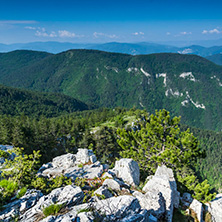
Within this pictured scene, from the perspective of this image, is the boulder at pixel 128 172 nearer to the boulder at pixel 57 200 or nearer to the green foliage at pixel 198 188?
the green foliage at pixel 198 188

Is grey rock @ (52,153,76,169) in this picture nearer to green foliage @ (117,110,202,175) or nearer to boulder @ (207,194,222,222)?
green foliage @ (117,110,202,175)

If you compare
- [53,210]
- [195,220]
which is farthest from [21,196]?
[195,220]

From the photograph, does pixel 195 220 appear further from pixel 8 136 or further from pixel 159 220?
pixel 8 136

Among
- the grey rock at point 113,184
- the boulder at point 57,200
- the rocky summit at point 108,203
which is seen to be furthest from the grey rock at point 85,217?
the grey rock at point 113,184

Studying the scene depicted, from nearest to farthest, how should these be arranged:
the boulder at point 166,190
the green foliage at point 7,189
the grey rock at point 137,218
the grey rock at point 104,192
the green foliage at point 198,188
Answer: the grey rock at point 137,218 < the green foliage at point 7,189 < the grey rock at point 104,192 < the boulder at point 166,190 < the green foliage at point 198,188

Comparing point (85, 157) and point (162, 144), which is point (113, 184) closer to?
point (85, 157)

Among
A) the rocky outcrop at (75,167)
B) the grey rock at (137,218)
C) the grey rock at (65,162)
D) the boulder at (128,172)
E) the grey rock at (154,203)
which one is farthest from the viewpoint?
the grey rock at (65,162)

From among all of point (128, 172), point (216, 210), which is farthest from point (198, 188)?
point (128, 172)
